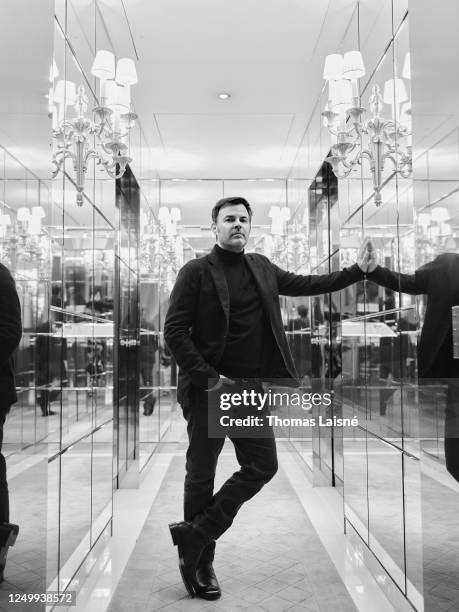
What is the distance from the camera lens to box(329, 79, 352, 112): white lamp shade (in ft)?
9.79

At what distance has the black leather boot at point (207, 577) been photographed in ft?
8.07

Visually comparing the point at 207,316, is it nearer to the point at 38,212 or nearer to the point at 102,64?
the point at 38,212

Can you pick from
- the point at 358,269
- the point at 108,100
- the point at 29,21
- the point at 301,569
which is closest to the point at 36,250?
the point at 29,21

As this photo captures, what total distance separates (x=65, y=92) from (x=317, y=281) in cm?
129

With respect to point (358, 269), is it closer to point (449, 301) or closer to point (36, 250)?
point (449, 301)

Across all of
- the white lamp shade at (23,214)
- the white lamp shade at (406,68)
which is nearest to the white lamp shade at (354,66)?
the white lamp shade at (406,68)

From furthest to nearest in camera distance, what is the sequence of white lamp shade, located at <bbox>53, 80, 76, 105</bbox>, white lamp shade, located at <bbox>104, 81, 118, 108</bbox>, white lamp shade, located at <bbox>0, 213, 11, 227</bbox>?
white lamp shade, located at <bbox>104, 81, 118, 108</bbox> → white lamp shade, located at <bbox>53, 80, 76, 105</bbox> → white lamp shade, located at <bbox>0, 213, 11, 227</bbox>

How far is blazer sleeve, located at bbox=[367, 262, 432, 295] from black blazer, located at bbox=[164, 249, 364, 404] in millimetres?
96

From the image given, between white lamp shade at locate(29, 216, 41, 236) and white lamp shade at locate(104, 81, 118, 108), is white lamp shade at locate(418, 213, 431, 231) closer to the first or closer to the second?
white lamp shade at locate(29, 216, 41, 236)

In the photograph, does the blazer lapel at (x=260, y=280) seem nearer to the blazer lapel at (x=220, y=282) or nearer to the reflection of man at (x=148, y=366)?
the blazer lapel at (x=220, y=282)

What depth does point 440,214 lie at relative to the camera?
1.54m

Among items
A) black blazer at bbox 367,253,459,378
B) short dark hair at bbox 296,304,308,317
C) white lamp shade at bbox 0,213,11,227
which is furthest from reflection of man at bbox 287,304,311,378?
white lamp shade at bbox 0,213,11,227

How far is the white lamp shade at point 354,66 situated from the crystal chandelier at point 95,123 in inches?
42.5

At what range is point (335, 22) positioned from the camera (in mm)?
3332
